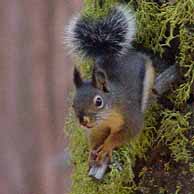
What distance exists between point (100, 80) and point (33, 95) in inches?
60.7

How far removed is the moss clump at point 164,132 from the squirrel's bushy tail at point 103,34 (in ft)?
0.25

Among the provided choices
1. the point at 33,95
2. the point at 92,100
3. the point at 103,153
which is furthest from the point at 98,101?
the point at 33,95

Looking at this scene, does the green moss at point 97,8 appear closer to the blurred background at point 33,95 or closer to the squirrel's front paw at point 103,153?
the squirrel's front paw at point 103,153

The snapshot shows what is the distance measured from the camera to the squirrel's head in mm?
1931

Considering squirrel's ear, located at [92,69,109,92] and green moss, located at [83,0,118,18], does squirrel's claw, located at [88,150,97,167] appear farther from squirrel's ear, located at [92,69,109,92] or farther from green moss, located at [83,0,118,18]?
green moss, located at [83,0,118,18]

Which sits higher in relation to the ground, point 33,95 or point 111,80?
point 111,80

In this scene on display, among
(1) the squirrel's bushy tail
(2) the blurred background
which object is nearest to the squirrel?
(1) the squirrel's bushy tail

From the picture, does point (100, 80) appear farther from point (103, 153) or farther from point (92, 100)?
point (103, 153)

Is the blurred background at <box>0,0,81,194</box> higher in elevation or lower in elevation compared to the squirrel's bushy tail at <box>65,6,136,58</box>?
lower

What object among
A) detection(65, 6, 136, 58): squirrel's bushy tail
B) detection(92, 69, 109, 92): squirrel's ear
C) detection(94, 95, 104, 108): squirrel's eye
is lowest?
detection(94, 95, 104, 108): squirrel's eye

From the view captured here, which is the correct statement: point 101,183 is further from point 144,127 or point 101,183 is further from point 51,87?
point 51,87

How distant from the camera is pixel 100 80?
1.98 m

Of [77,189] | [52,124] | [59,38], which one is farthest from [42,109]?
Answer: [77,189]

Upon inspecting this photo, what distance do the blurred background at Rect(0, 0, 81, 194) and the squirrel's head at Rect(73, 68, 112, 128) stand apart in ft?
4.53
